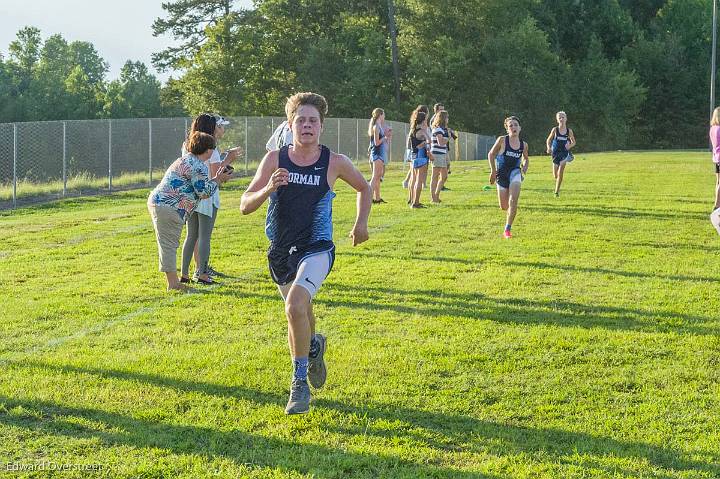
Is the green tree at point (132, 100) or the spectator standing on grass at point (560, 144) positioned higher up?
the green tree at point (132, 100)

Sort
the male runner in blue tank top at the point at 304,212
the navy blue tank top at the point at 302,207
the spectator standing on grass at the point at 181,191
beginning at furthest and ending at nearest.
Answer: the spectator standing on grass at the point at 181,191 → the navy blue tank top at the point at 302,207 → the male runner in blue tank top at the point at 304,212

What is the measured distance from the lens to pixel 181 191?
9.17m

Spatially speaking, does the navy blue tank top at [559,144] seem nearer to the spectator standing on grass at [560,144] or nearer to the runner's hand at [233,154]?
the spectator standing on grass at [560,144]

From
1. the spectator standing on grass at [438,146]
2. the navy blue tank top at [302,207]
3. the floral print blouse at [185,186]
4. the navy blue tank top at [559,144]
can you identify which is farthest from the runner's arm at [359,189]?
the navy blue tank top at [559,144]

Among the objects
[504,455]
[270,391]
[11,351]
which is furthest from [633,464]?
[11,351]

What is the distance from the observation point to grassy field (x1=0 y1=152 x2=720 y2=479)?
4.84 metres

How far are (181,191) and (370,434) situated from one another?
15.2 ft

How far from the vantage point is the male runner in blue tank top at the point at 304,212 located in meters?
5.66

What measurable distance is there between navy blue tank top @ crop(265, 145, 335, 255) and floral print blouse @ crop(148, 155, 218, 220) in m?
3.31

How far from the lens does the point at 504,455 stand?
4871 millimetres

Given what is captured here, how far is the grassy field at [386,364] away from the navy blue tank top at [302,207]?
961 millimetres

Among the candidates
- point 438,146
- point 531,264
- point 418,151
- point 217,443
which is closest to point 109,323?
point 217,443

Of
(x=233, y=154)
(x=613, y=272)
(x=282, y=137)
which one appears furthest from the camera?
(x=282, y=137)

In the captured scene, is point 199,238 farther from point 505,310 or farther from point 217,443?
point 217,443
